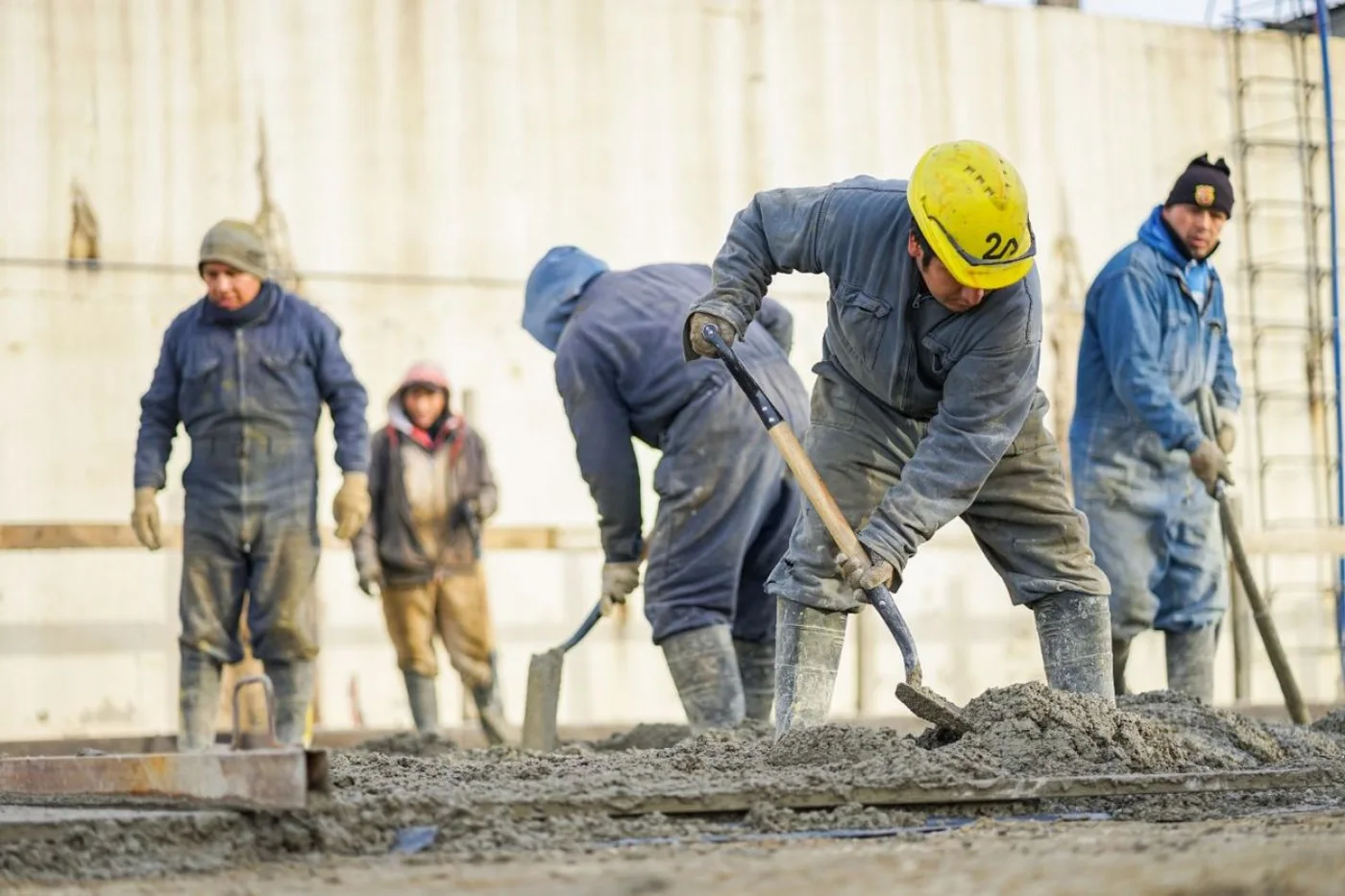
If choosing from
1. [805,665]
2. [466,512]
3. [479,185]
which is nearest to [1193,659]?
[805,665]

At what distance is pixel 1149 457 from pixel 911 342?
2.81 metres

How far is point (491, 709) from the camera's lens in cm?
987

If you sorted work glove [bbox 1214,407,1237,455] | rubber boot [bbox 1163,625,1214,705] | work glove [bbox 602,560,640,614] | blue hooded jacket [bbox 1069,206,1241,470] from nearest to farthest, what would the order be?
work glove [bbox 602,560,640,614] → blue hooded jacket [bbox 1069,206,1241,470] → rubber boot [bbox 1163,625,1214,705] → work glove [bbox 1214,407,1237,455]

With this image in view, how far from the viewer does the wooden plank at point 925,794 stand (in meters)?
4.02

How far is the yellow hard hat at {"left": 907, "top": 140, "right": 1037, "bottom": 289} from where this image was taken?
181 inches

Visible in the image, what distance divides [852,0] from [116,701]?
616cm

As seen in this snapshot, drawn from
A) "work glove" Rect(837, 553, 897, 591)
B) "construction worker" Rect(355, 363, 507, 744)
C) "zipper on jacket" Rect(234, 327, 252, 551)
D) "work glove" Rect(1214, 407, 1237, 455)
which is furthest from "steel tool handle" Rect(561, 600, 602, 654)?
"construction worker" Rect(355, 363, 507, 744)

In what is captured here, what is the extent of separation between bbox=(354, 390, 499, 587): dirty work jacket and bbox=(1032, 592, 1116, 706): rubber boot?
5.08 meters

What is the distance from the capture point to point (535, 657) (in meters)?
7.21

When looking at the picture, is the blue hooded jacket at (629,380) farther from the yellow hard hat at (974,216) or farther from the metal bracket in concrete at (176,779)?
the metal bracket in concrete at (176,779)

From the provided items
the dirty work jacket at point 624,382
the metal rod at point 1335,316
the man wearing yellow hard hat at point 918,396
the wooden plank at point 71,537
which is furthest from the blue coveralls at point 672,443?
the metal rod at point 1335,316

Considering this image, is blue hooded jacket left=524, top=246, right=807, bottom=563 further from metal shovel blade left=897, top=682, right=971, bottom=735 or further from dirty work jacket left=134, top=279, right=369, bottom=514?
metal shovel blade left=897, top=682, right=971, bottom=735

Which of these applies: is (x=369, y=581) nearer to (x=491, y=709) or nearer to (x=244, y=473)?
(x=491, y=709)

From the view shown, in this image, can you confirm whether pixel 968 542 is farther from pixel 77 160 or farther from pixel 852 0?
pixel 77 160
